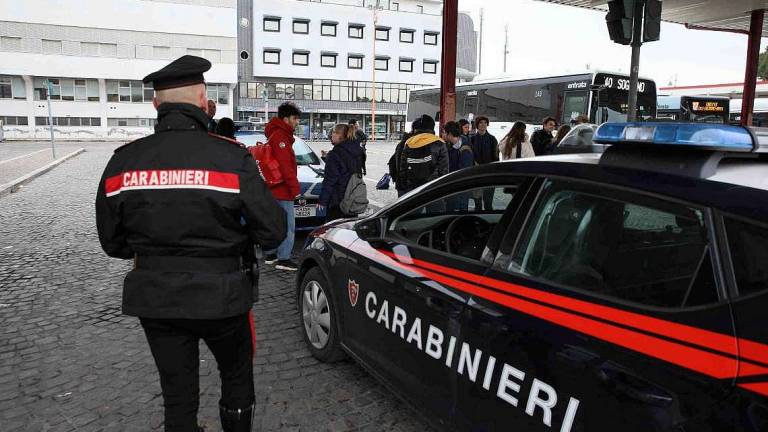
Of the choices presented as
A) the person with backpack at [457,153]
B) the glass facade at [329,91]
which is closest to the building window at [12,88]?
the glass facade at [329,91]

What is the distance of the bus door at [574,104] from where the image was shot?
17.4 m

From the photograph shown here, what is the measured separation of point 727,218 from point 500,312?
834mm

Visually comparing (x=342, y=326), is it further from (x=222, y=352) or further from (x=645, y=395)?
(x=645, y=395)

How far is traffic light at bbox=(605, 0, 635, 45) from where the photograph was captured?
620cm

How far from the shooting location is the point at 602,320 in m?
1.80

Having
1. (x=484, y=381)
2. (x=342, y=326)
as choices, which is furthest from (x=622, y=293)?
(x=342, y=326)

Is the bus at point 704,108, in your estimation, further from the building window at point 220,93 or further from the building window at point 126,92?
the building window at point 126,92

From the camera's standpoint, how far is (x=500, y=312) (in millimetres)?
2119

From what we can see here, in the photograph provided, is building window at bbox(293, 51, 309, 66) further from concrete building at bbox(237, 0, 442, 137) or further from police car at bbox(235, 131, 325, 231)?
police car at bbox(235, 131, 325, 231)

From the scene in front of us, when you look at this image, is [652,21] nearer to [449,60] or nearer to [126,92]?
[449,60]

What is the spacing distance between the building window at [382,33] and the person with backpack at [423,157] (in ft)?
166

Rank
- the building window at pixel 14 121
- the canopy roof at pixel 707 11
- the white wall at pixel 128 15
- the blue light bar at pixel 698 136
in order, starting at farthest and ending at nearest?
the building window at pixel 14 121 < the white wall at pixel 128 15 < the canopy roof at pixel 707 11 < the blue light bar at pixel 698 136

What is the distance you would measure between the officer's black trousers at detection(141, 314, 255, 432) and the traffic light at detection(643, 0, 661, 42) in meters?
5.90

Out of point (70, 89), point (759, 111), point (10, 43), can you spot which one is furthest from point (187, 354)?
point (10, 43)
